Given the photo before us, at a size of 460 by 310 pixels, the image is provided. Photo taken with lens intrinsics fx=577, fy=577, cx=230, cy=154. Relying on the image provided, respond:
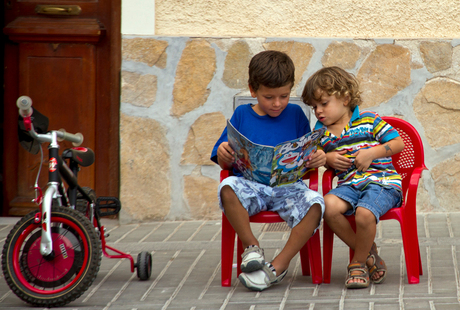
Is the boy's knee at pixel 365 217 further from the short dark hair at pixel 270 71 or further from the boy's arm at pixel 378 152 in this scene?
the short dark hair at pixel 270 71

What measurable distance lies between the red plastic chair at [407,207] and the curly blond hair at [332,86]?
296 millimetres

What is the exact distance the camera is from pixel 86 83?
14.8 ft

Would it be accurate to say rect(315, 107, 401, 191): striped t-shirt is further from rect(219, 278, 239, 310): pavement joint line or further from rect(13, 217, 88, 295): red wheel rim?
rect(13, 217, 88, 295): red wheel rim

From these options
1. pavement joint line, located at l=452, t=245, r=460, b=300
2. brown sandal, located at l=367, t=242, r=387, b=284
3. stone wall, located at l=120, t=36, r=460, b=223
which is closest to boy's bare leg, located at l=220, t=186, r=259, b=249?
brown sandal, located at l=367, t=242, r=387, b=284

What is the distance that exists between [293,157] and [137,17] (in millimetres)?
2124

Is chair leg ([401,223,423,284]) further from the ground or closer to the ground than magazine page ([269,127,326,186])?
closer to the ground

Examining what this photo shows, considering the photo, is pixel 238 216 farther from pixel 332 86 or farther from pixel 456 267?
pixel 456 267

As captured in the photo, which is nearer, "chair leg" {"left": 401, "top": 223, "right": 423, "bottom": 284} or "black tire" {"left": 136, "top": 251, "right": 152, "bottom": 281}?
"chair leg" {"left": 401, "top": 223, "right": 423, "bottom": 284}

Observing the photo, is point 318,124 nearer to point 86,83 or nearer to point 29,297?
point 29,297

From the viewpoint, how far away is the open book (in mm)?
2650

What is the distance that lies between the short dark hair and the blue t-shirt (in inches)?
6.2

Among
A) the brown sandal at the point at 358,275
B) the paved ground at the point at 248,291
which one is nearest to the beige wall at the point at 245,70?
the paved ground at the point at 248,291

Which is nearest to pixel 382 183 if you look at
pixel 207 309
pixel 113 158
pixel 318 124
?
pixel 318 124

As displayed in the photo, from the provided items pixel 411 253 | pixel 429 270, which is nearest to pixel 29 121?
pixel 411 253
